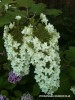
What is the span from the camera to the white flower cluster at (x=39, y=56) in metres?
2.51

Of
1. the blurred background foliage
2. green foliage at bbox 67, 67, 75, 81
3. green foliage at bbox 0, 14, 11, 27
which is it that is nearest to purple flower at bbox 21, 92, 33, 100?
the blurred background foliage

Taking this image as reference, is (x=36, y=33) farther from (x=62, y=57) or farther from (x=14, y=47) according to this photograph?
(x=62, y=57)

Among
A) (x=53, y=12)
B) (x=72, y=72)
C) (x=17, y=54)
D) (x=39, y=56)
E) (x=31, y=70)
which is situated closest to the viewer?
(x=39, y=56)

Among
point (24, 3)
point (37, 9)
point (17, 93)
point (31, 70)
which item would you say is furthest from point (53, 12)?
point (17, 93)

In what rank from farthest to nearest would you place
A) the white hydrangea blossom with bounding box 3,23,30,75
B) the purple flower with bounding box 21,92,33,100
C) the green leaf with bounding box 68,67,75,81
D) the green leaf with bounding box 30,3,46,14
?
the purple flower with bounding box 21,92,33,100 → the green leaf with bounding box 30,3,46,14 → the green leaf with bounding box 68,67,75,81 → the white hydrangea blossom with bounding box 3,23,30,75

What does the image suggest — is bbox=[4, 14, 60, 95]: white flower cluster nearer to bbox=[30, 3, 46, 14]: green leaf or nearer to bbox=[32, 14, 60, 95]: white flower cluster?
bbox=[32, 14, 60, 95]: white flower cluster

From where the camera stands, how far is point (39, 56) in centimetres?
251

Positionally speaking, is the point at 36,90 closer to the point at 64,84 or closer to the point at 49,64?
the point at 64,84

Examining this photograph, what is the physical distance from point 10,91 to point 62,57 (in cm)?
57

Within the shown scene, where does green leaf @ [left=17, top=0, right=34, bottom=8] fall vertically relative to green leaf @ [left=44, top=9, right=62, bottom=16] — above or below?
above

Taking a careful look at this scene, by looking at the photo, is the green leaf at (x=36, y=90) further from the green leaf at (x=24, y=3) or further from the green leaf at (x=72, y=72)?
the green leaf at (x=24, y=3)

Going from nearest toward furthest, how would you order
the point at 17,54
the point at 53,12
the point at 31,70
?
the point at 17,54 → the point at 53,12 → the point at 31,70

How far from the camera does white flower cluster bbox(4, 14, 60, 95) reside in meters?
2.51

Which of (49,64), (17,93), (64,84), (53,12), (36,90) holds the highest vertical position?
(53,12)
